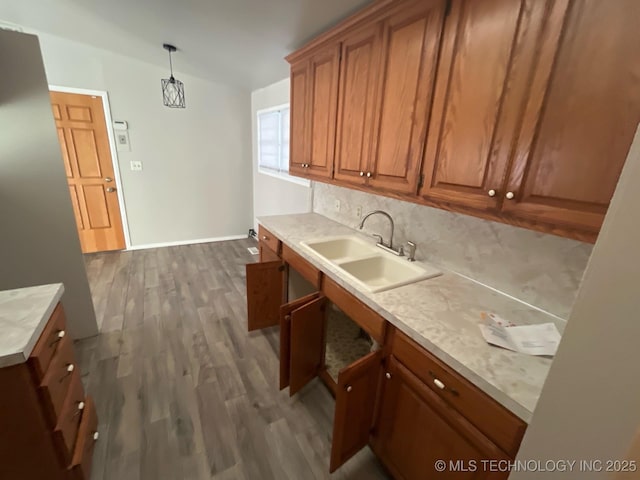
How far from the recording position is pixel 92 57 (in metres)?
3.37

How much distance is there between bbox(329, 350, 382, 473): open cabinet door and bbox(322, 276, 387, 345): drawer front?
0.09 metres

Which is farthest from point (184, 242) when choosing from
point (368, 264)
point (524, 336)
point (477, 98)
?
point (524, 336)

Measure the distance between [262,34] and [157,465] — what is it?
2751 millimetres

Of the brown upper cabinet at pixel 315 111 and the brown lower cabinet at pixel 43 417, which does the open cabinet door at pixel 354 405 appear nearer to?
the brown lower cabinet at pixel 43 417

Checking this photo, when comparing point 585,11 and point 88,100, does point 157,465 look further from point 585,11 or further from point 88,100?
point 88,100

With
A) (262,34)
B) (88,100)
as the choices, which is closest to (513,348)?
(262,34)

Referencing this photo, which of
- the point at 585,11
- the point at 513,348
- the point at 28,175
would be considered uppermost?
the point at 585,11

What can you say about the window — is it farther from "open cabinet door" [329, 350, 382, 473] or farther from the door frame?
"open cabinet door" [329, 350, 382, 473]

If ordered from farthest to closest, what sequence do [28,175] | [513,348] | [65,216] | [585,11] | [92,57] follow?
[92,57]
[65,216]
[28,175]
[513,348]
[585,11]

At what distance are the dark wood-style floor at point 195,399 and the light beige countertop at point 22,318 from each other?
2.80ft

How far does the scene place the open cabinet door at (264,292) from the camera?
7.04 feet

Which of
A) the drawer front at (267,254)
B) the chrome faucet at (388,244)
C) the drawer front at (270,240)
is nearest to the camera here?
the chrome faucet at (388,244)

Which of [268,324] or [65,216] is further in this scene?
[268,324]

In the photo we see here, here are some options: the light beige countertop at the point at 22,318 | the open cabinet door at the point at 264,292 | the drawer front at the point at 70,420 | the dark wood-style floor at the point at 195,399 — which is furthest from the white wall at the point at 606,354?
the open cabinet door at the point at 264,292
